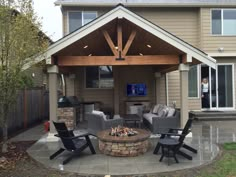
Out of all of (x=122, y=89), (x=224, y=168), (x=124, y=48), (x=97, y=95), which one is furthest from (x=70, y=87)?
(x=224, y=168)

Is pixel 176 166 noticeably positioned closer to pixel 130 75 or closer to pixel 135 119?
pixel 135 119

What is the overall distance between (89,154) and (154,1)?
32.4 feet

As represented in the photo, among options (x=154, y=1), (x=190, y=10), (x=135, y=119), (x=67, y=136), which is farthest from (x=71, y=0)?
(x=67, y=136)

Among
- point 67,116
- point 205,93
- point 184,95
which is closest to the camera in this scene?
point 184,95

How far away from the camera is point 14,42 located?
22.0 feet

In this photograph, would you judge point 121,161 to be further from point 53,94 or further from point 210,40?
point 210,40

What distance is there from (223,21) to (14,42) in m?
11.5

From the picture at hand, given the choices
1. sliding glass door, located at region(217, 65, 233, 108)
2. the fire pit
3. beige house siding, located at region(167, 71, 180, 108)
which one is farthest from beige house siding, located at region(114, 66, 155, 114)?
the fire pit

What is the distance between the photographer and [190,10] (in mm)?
14555

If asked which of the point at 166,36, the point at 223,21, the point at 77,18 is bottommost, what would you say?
the point at 166,36

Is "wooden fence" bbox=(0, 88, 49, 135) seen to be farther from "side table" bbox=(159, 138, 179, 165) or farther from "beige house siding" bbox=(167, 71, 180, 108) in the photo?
"beige house siding" bbox=(167, 71, 180, 108)

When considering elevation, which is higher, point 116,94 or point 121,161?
point 116,94

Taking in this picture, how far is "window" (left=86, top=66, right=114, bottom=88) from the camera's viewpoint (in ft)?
46.9

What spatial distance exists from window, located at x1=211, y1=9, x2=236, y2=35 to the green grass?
9014mm
